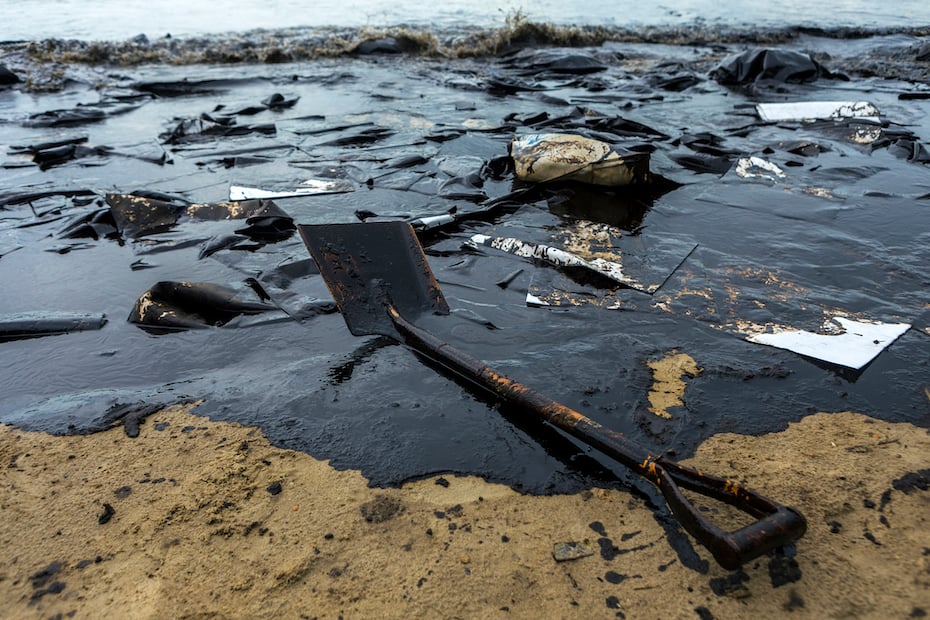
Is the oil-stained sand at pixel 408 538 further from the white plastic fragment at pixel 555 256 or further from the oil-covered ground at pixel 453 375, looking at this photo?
the white plastic fragment at pixel 555 256

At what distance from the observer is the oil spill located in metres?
2.43

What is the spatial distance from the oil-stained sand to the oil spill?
110 mm

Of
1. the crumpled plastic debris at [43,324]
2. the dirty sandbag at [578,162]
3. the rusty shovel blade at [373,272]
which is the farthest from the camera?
the dirty sandbag at [578,162]

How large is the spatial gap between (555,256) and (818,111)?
4909mm

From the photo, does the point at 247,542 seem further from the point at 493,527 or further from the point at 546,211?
the point at 546,211

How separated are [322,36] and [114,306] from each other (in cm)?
1165

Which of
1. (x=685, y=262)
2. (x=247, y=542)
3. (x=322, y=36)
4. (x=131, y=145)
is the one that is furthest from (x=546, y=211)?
(x=322, y=36)

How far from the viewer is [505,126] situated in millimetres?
6496

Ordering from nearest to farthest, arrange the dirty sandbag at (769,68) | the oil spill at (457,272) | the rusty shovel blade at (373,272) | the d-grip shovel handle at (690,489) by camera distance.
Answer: the d-grip shovel handle at (690,489)
the oil spill at (457,272)
the rusty shovel blade at (373,272)
the dirty sandbag at (769,68)

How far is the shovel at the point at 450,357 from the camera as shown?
5.34ft

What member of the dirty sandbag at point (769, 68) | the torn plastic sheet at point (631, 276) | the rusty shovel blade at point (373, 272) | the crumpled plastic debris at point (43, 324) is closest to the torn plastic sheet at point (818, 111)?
the dirty sandbag at point (769, 68)

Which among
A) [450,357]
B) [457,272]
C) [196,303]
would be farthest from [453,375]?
[196,303]

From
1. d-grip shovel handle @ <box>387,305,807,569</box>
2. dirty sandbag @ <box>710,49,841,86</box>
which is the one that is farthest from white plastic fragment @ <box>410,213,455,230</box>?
dirty sandbag @ <box>710,49,841,86</box>

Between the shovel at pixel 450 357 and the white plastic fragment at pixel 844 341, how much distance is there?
1.20m
